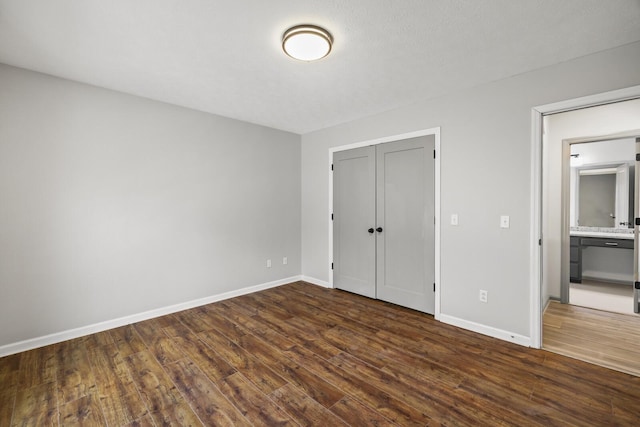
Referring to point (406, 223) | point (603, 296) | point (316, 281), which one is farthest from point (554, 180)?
point (316, 281)

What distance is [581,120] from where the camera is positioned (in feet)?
12.1

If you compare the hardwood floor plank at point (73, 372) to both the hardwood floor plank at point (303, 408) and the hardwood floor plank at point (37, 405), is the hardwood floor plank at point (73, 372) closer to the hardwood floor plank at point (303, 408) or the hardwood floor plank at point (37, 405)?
the hardwood floor plank at point (37, 405)

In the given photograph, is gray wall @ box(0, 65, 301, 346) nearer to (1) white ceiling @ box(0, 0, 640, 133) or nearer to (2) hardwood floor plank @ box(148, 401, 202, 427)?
(1) white ceiling @ box(0, 0, 640, 133)

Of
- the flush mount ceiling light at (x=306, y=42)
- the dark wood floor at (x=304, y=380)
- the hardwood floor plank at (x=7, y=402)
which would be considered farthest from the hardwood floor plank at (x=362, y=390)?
the flush mount ceiling light at (x=306, y=42)

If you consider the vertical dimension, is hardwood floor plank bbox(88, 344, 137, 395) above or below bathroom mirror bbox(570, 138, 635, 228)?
below

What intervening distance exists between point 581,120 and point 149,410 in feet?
18.3

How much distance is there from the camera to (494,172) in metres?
2.82

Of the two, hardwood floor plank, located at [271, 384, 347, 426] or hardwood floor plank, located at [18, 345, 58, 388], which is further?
hardwood floor plank, located at [18, 345, 58, 388]

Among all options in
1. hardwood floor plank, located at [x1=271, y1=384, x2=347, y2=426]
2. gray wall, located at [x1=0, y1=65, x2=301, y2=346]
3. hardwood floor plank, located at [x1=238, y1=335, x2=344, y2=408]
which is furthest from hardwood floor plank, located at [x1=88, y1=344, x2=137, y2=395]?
hardwood floor plank, located at [x1=271, y1=384, x2=347, y2=426]

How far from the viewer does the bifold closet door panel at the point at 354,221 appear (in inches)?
156

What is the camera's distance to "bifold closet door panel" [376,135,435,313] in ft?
10.9

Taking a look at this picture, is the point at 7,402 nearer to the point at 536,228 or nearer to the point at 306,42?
the point at 306,42

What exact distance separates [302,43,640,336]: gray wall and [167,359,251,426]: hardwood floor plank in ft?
8.09

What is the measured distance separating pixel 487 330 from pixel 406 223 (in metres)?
1.43
